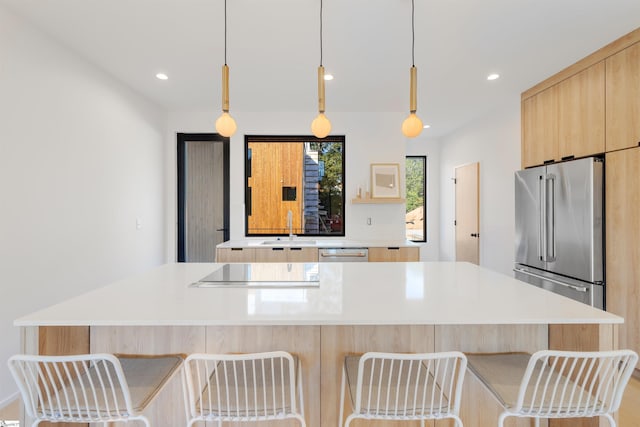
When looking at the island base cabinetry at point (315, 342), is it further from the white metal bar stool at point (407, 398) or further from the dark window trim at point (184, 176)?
the dark window trim at point (184, 176)

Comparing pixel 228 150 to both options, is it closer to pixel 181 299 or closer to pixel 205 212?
pixel 205 212

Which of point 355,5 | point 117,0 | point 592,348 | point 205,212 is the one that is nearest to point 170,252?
point 205,212

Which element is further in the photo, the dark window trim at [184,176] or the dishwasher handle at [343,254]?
the dark window trim at [184,176]

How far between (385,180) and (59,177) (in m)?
3.46

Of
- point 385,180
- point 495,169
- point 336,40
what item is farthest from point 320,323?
point 495,169

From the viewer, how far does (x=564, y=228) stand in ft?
9.96

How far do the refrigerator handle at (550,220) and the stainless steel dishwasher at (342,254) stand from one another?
1797mm

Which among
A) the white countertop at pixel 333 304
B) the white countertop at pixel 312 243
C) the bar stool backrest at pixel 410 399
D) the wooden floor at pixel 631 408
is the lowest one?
the wooden floor at pixel 631 408

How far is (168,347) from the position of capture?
1589mm

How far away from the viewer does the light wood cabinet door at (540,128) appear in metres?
3.38

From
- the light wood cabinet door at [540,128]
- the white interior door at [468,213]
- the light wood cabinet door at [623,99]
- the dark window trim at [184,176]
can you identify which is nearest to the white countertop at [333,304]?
the light wood cabinet door at [623,99]

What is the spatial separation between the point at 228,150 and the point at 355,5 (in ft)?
9.46

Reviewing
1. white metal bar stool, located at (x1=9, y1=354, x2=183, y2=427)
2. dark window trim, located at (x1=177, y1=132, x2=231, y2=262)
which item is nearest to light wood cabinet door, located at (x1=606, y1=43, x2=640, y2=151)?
white metal bar stool, located at (x1=9, y1=354, x2=183, y2=427)

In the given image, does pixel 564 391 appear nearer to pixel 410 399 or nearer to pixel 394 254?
pixel 410 399
